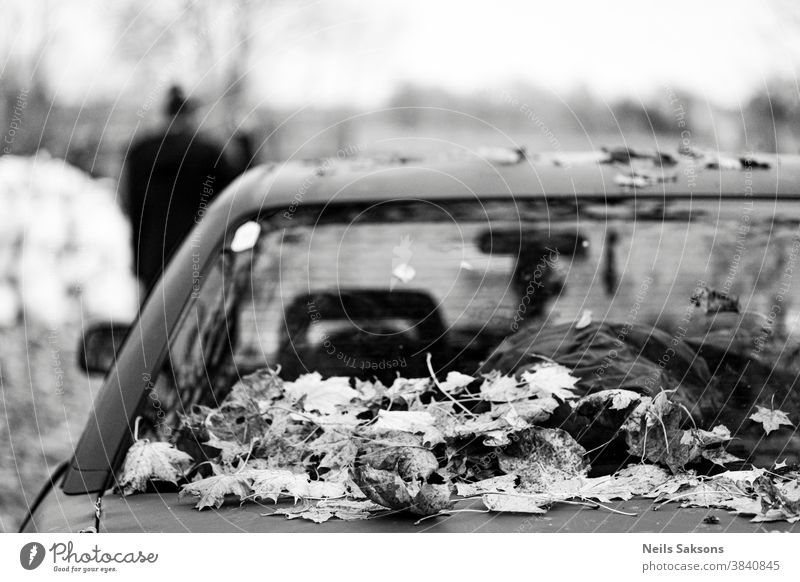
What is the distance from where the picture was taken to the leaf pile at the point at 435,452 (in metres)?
1.59

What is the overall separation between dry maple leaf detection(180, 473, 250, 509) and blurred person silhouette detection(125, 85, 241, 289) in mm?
1643

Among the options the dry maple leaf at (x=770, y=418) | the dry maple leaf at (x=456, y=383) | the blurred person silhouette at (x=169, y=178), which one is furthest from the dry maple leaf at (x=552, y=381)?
the blurred person silhouette at (x=169, y=178)

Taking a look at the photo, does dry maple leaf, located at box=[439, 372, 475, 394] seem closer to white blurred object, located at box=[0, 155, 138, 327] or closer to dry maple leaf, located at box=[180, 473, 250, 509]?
dry maple leaf, located at box=[180, 473, 250, 509]

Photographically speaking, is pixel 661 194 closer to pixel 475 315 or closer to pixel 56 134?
pixel 475 315

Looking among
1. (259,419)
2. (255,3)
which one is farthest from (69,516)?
(255,3)

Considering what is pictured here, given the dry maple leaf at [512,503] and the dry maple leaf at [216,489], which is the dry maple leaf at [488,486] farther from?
the dry maple leaf at [216,489]

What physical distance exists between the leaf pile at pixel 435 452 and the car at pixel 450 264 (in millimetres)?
94

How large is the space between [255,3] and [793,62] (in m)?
1.87

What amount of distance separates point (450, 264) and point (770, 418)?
77cm

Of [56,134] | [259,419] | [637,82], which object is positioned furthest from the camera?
[56,134]

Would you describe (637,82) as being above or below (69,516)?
above
